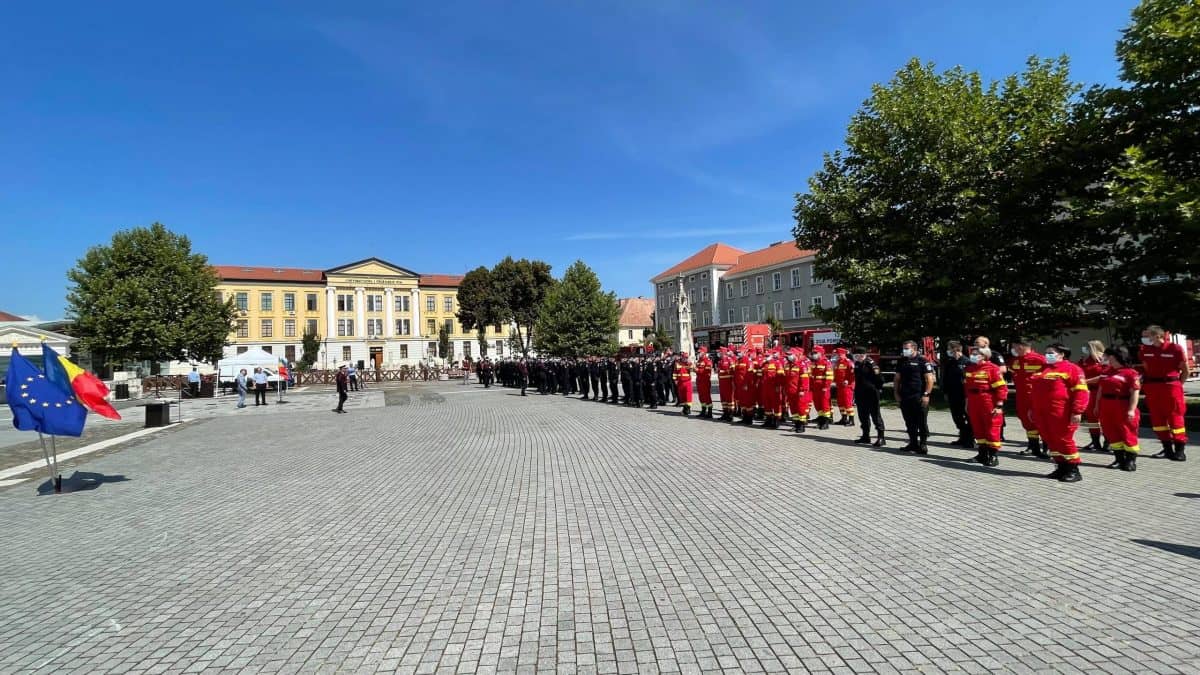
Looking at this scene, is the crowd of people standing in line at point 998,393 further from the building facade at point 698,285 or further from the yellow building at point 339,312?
the yellow building at point 339,312

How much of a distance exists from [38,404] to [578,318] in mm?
44745

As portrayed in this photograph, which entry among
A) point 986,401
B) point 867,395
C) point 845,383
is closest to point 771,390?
point 845,383

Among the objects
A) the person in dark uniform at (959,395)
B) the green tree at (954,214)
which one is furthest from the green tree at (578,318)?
the person in dark uniform at (959,395)

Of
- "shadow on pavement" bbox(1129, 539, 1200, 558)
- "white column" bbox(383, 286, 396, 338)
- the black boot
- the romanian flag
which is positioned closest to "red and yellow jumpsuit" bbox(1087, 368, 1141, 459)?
the black boot

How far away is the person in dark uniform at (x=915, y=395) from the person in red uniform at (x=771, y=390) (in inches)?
137

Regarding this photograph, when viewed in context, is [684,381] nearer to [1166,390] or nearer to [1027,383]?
[1027,383]

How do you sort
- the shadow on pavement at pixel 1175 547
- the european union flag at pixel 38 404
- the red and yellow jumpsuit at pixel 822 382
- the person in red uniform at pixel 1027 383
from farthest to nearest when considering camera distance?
the red and yellow jumpsuit at pixel 822 382
the person in red uniform at pixel 1027 383
the european union flag at pixel 38 404
the shadow on pavement at pixel 1175 547

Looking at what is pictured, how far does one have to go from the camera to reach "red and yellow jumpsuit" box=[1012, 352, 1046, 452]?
8523 mm

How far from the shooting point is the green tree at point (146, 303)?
4281 cm

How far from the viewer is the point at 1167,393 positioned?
868 cm

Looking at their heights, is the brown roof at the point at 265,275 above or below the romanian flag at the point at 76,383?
above

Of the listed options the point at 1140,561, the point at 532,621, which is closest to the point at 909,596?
the point at 1140,561

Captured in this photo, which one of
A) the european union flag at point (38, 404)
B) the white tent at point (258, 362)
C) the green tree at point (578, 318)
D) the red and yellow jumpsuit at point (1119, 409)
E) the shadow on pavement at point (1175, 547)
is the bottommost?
the shadow on pavement at point (1175, 547)

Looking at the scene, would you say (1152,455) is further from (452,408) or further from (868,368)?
(452,408)
